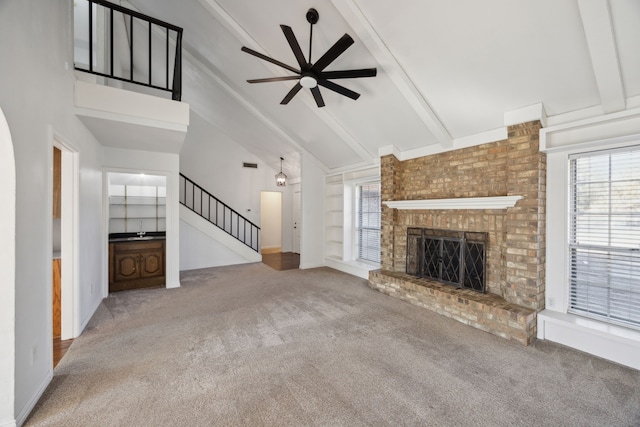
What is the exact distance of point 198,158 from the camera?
7590mm

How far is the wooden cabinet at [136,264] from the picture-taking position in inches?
184

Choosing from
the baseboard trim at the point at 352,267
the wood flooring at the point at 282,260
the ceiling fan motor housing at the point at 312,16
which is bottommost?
the wood flooring at the point at 282,260

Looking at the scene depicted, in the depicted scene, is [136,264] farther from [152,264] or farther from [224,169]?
[224,169]

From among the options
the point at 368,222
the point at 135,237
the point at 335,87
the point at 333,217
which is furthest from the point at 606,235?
the point at 135,237

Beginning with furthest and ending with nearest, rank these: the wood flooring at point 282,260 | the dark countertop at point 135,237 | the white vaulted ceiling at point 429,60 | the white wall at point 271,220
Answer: the white wall at point 271,220, the wood flooring at point 282,260, the dark countertop at point 135,237, the white vaulted ceiling at point 429,60

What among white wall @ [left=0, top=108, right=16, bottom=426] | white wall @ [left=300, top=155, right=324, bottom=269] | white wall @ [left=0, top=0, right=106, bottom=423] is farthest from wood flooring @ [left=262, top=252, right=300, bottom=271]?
white wall @ [left=0, top=108, right=16, bottom=426]

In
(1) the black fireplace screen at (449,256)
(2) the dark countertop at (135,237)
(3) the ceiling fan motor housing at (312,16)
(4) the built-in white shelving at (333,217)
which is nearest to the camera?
(3) the ceiling fan motor housing at (312,16)

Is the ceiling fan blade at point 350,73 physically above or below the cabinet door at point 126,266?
above

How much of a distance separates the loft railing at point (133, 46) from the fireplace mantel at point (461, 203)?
4.04 meters

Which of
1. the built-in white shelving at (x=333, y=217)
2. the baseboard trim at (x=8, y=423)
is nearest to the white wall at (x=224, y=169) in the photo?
the built-in white shelving at (x=333, y=217)

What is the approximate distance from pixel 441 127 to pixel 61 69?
467 centimetres

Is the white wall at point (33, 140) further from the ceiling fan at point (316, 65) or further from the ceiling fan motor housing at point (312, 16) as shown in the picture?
the ceiling fan motor housing at point (312, 16)

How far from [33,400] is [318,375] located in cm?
216

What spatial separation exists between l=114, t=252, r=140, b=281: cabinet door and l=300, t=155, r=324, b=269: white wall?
343 cm
